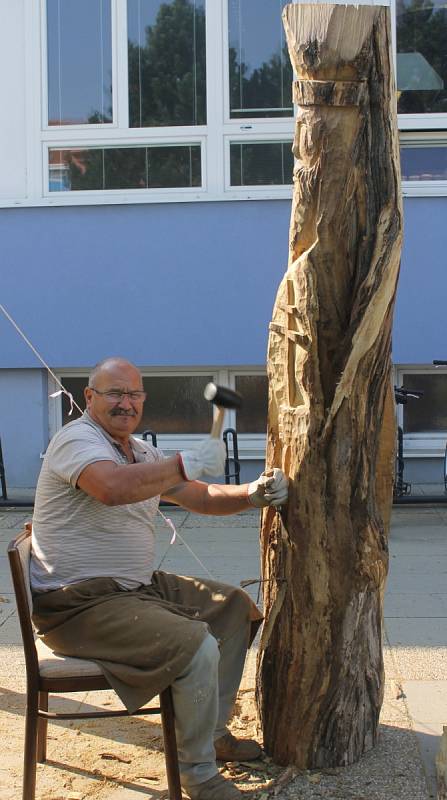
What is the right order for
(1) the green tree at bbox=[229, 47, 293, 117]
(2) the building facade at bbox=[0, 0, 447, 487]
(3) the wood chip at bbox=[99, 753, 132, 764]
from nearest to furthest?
(3) the wood chip at bbox=[99, 753, 132, 764] < (2) the building facade at bbox=[0, 0, 447, 487] < (1) the green tree at bbox=[229, 47, 293, 117]

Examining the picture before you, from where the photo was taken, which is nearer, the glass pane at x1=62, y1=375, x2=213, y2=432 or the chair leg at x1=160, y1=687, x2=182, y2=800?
the chair leg at x1=160, y1=687, x2=182, y2=800

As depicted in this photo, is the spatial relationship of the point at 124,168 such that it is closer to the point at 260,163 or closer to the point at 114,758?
the point at 260,163

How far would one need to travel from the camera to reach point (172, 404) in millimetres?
9633

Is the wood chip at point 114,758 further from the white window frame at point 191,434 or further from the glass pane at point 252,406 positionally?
the glass pane at point 252,406

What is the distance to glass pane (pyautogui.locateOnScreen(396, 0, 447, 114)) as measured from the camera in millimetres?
9047

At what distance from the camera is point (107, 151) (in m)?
9.22

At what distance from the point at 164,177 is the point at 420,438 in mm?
3510

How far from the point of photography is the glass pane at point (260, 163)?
906 cm

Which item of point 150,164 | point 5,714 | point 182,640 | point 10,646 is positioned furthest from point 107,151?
point 182,640

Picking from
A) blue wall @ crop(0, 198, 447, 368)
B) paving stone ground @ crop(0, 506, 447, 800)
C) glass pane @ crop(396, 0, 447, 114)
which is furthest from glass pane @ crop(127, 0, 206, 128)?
paving stone ground @ crop(0, 506, 447, 800)

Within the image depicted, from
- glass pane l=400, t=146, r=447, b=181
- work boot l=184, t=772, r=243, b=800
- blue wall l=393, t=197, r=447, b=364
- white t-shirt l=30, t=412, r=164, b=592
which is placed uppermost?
glass pane l=400, t=146, r=447, b=181

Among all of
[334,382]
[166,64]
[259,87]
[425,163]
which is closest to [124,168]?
[166,64]

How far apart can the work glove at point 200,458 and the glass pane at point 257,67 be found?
6435 mm

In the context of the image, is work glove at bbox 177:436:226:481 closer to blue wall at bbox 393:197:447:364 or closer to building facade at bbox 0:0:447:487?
building facade at bbox 0:0:447:487
